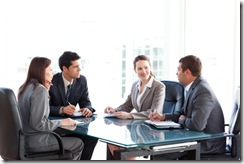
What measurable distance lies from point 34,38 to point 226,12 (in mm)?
2324

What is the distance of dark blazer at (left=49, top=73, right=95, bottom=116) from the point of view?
13.9 feet

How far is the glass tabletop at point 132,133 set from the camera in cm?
300

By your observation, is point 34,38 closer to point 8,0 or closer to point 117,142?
point 8,0

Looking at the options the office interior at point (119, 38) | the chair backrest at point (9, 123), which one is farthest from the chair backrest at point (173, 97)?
the chair backrest at point (9, 123)

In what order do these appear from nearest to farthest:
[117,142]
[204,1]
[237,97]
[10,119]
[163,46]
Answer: [117,142], [10,119], [237,97], [204,1], [163,46]

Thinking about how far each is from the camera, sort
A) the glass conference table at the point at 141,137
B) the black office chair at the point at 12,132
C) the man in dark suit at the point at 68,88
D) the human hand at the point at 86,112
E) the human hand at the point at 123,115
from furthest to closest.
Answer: the man in dark suit at the point at 68,88 → the human hand at the point at 86,112 → the human hand at the point at 123,115 → the black office chair at the point at 12,132 → the glass conference table at the point at 141,137

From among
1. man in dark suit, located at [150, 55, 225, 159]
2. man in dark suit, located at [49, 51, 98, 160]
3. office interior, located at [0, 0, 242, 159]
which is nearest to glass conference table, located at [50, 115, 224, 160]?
man in dark suit, located at [150, 55, 225, 159]

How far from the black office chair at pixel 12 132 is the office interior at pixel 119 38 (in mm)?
1855

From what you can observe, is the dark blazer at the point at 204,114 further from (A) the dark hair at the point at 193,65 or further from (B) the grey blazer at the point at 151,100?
(B) the grey blazer at the point at 151,100

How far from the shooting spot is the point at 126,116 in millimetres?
3986

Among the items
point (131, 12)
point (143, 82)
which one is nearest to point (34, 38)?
point (131, 12)

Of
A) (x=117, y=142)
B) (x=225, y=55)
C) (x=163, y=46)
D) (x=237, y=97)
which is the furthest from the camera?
(x=163, y=46)

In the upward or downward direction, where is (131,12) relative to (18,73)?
upward

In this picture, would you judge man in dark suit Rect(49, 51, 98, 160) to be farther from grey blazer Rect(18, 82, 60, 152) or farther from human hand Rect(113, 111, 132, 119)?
grey blazer Rect(18, 82, 60, 152)
